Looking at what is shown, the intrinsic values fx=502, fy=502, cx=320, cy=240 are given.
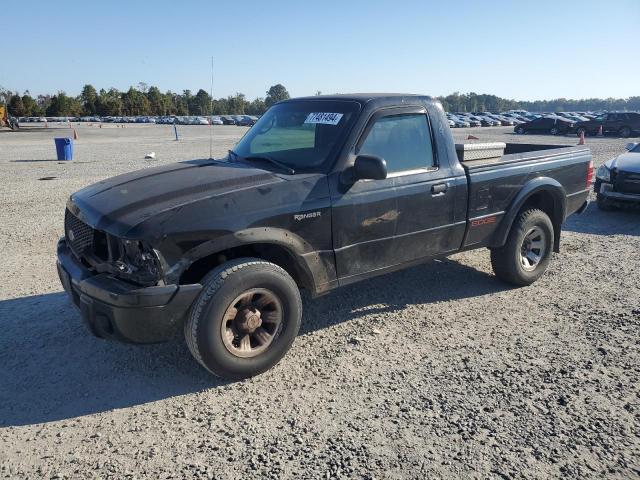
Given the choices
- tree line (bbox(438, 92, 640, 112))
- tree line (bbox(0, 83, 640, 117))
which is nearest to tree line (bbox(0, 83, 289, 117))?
tree line (bbox(0, 83, 640, 117))

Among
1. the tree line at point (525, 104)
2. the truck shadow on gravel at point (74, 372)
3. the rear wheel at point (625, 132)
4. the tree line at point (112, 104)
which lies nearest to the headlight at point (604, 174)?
the truck shadow on gravel at point (74, 372)

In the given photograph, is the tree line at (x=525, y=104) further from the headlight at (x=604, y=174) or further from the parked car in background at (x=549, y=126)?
the headlight at (x=604, y=174)

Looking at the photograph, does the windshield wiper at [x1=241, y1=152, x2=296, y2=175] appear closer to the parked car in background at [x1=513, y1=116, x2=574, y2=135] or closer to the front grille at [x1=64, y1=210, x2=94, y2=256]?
the front grille at [x1=64, y1=210, x2=94, y2=256]

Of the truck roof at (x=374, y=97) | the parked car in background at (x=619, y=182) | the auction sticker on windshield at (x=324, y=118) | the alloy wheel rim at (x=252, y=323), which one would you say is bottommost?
the alloy wheel rim at (x=252, y=323)

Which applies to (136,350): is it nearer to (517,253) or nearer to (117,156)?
(517,253)

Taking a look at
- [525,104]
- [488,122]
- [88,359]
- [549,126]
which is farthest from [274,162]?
[525,104]

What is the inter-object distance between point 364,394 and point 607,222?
7.13 m

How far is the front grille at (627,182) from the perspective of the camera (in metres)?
8.84

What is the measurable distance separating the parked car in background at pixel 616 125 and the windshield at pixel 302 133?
32.5 m

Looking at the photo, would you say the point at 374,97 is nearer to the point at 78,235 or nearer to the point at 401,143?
the point at 401,143

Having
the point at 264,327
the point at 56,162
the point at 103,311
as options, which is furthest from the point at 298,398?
the point at 56,162

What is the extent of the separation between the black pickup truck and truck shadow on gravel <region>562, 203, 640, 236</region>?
3506 millimetres

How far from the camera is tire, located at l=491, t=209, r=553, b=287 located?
5.23m

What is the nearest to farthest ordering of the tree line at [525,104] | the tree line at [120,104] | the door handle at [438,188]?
the door handle at [438,188] < the tree line at [120,104] < the tree line at [525,104]
